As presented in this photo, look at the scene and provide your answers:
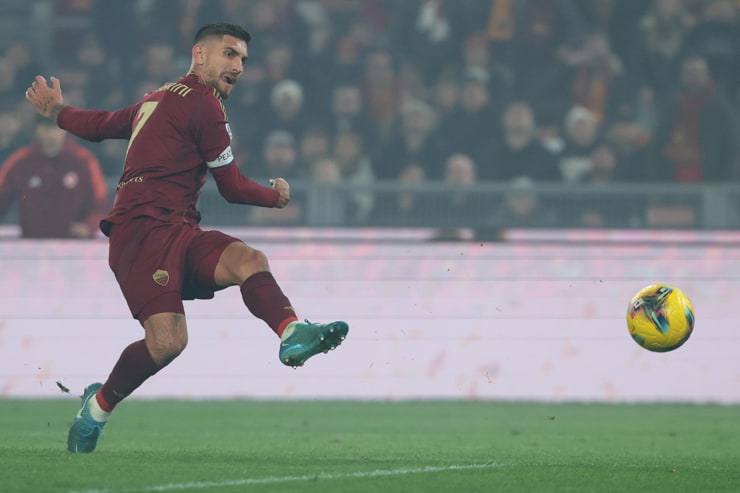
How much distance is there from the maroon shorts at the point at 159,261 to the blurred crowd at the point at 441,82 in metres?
5.85

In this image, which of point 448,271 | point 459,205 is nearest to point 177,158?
point 459,205

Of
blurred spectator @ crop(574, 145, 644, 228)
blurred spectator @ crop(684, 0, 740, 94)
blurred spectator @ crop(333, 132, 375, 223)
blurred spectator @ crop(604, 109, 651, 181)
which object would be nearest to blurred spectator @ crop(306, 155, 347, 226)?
blurred spectator @ crop(333, 132, 375, 223)

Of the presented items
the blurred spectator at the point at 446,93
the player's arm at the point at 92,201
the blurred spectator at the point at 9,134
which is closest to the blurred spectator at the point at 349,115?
the blurred spectator at the point at 446,93

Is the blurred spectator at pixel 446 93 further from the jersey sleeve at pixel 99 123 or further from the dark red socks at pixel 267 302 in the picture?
the dark red socks at pixel 267 302

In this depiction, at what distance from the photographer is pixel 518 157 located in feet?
40.1

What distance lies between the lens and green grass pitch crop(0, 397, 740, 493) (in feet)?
18.3

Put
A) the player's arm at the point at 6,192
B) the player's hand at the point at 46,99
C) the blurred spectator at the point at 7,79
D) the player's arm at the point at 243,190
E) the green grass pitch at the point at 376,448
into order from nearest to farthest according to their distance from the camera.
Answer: the green grass pitch at the point at 376,448, the player's arm at the point at 243,190, the player's hand at the point at 46,99, the player's arm at the point at 6,192, the blurred spectator at the point at 7,79

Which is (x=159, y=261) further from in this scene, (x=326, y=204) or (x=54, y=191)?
(x=54, y=191)

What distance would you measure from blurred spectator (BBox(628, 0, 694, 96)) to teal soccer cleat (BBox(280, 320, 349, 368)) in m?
8.21

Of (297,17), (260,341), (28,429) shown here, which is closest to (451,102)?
(297,17)

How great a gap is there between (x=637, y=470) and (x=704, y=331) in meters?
5.24

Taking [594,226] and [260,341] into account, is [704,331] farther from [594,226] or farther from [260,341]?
[260,341]

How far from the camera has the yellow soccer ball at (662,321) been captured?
24.7ft

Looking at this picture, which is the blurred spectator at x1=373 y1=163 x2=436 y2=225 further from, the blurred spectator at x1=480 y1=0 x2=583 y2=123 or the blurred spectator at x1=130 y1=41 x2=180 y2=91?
the blurred spectator at x1=130 y1=41 x2=180 y2=91
